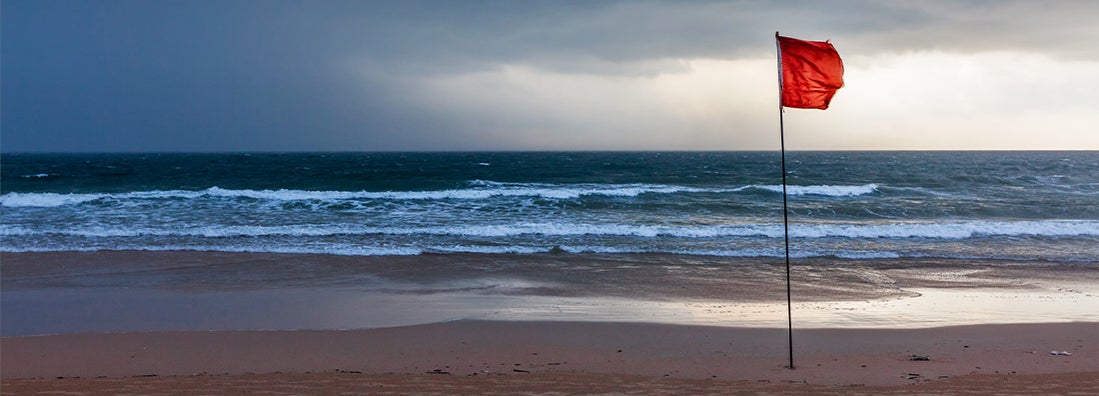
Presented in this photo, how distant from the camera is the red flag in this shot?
240 inches

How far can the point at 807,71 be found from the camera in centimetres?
610

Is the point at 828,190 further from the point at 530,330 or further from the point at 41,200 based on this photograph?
the point at 41,200

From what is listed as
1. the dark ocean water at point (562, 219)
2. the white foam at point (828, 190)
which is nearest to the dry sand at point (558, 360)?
the dark ocean water at point (562, 219)

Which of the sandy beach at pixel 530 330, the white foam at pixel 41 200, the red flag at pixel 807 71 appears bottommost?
the sandy beach at pixel 530 330

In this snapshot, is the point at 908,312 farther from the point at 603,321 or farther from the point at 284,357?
the point at 284,357

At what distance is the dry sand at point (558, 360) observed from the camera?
5633mm

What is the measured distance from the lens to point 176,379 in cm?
577

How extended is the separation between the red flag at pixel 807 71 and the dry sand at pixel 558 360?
248cm

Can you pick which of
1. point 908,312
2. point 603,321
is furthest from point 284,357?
point 908,312

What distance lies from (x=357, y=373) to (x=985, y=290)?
31.7 feet

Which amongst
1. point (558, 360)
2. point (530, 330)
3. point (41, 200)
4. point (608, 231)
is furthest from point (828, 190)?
point (41, 200)

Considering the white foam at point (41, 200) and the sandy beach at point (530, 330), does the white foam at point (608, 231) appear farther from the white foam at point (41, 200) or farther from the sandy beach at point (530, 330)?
the white foam at point (41, 200)

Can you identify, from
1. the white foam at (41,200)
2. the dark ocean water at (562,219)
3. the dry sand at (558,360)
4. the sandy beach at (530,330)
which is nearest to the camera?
the dry sand at (558,360)

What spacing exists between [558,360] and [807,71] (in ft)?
11.5
